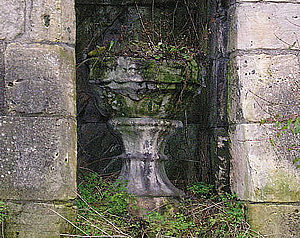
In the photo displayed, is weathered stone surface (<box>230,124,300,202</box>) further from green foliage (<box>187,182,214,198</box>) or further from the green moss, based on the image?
green foliage (<box>187,182,214,198</box>)

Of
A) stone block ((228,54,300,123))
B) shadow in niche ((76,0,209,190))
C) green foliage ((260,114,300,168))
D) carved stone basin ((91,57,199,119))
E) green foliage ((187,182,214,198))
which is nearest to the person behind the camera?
green foliage ((260,114,300,168))

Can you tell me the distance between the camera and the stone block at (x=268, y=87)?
127 inches

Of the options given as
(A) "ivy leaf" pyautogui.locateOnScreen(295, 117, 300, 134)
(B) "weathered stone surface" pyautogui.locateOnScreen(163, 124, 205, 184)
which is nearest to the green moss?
(A) "ivy leaf" pyautogui.locateOnScreen(295, 117, 300, 134)

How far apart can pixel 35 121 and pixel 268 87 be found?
4.91 feet

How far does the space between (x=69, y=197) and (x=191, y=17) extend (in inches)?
85.0

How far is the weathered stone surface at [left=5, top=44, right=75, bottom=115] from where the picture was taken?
9.77 feet

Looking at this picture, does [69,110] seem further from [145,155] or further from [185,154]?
[185,154]

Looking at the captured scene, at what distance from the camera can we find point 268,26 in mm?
3273

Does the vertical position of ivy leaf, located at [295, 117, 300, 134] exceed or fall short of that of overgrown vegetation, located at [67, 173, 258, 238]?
it exceeds it

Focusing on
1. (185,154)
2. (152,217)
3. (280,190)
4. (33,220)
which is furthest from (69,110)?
(185,154)

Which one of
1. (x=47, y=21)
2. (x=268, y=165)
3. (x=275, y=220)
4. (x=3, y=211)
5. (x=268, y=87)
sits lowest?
(x=275, y=220)

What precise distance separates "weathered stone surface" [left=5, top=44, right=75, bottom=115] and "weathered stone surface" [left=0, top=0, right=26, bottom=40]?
9 cm

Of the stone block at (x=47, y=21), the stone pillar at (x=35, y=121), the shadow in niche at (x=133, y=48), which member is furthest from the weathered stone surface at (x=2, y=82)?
the shadow in niche at (x=133, y=48)

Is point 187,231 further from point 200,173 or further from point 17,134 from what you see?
point 17,134
